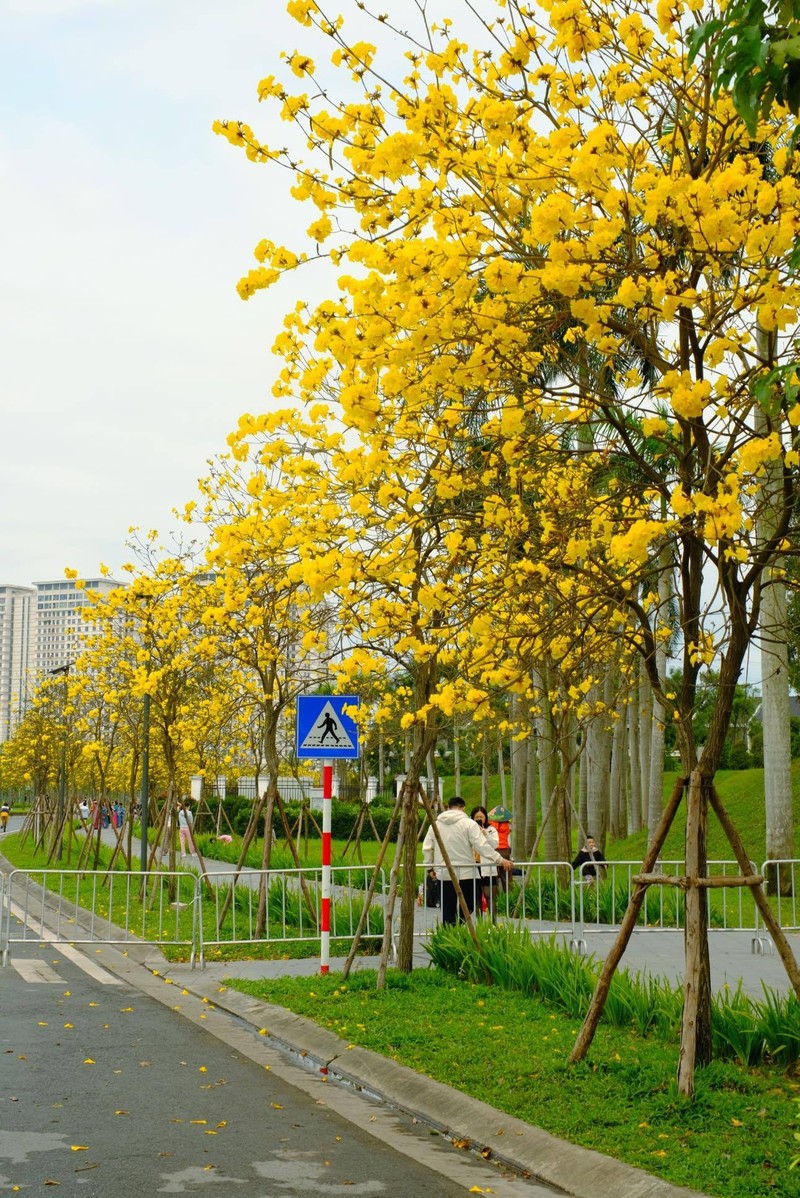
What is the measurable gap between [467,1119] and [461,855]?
739cm

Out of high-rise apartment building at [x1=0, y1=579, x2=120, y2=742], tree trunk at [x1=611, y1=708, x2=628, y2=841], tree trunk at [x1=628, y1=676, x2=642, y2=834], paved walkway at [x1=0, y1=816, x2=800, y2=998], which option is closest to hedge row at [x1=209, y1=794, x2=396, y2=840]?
tree trunk at [x1=611, y1=708, x2=628, y2=841]

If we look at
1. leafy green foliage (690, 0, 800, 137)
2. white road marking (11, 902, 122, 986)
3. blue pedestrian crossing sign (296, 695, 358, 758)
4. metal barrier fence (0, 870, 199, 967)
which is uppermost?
leafy green foliage (690, 0, 800, 137)

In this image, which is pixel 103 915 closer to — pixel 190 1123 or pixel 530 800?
pixel 190 1123

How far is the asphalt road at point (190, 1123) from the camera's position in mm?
6223

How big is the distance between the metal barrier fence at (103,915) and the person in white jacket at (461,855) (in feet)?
9.04

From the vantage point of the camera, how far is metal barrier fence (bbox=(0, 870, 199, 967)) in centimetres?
1519

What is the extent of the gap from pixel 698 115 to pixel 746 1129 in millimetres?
5762

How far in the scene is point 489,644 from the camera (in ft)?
28.1

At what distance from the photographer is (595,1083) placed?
7695 mm

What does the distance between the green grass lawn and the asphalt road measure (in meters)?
0.55

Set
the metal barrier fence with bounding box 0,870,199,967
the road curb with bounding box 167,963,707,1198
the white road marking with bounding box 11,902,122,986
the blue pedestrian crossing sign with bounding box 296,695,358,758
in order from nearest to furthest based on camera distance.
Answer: the road curb with bounding box 167,963,707,1198 < the blue pedestrian crossing sign with bounding box 296,695,358,758 < the white road marking with bounding box 11,902,122,986 < the metal barrier fence with bounding box 0,870,199,967

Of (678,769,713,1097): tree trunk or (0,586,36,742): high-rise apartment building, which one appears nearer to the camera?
(678,769,713,1097): tree trunk

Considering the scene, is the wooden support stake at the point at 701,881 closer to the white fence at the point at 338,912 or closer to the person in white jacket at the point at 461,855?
the white fence at the point at 338,912

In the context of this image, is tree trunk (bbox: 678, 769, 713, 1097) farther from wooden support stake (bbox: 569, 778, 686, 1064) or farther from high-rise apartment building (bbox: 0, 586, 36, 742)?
high-rise apartment building (bbox: 0, 586, 36, 742)
